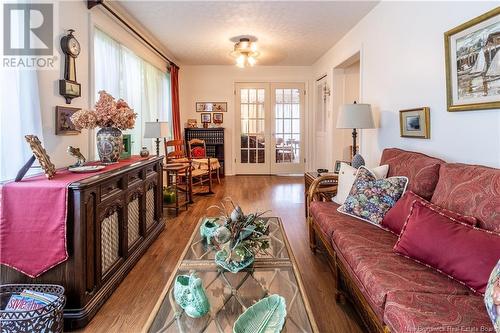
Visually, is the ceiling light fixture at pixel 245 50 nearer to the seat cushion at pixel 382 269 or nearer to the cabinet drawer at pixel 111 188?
the cabinet drawer at pixel 111 188

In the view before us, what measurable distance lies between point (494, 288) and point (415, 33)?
2.44 metres

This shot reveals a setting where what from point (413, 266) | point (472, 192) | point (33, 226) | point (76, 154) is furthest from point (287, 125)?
point (33, 226)

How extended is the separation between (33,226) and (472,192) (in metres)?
2.45

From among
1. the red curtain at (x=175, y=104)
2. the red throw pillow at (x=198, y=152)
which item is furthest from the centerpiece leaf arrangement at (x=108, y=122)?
the red throw pillow at (x=198, y=152)

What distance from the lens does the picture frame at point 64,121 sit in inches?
98.4

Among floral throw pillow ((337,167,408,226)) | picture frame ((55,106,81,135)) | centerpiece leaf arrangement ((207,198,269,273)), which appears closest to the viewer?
centerpiece leaf arrangement ((207,198,269,273))

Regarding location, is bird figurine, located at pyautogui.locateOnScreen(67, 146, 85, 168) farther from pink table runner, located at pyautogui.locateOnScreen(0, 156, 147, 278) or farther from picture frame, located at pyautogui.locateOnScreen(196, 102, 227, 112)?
picture frame, located at pyautogui.locateOnScreen(196, 102, 227, 112)

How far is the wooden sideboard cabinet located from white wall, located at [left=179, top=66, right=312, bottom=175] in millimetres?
4613

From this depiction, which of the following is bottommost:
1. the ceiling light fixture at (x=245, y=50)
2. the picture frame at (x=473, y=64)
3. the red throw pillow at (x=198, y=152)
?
the red throw pillow at (x=198, y=152)

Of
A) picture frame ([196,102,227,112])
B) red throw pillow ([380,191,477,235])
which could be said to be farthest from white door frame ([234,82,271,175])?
red throw pillow ([380,191,477,235])

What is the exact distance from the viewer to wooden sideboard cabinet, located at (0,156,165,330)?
6.03 ft

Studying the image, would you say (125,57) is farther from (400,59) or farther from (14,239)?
(400,59)

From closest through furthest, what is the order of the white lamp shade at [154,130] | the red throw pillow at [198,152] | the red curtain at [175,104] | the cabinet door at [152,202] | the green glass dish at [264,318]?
1. the green glass dish at [264,318]
2. the cabinet door at [152,202]
3. the white lamp shade at [154,130]
4. the red curtain at [175,104]
5. the red throw pillow at [198,152]

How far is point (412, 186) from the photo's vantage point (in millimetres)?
2201
